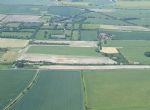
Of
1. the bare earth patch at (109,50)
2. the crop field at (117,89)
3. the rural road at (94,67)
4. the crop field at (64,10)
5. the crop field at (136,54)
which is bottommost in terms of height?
the crop field at (117,89)

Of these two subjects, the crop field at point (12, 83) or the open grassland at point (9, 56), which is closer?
the crop field at point (12, 83)

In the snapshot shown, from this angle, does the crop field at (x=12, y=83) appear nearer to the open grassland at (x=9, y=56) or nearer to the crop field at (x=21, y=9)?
the open grassland at (x=9, y=56)

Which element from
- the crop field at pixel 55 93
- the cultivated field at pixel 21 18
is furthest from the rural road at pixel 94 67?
the cultivated field at pixel 21 18

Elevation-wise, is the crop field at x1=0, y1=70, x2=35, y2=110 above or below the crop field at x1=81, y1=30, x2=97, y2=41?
below

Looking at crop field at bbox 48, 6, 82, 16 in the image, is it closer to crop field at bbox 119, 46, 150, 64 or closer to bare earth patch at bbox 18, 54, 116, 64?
crop field at bbox 119, 46, 150, 64

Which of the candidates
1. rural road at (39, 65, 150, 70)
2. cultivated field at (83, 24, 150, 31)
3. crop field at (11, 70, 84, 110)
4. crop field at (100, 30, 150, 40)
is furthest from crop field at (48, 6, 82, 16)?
crop field at (11, 70, 84, 110)

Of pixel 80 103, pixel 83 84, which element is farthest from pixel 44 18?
pixel 80 103
